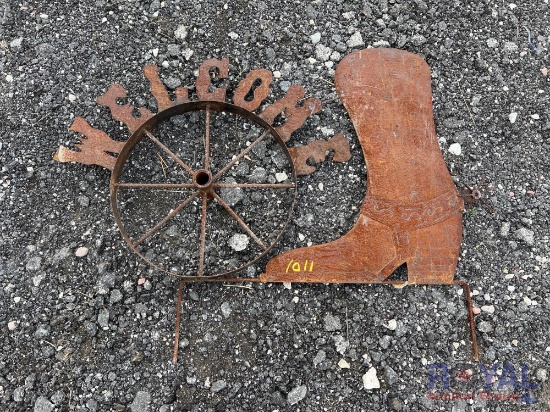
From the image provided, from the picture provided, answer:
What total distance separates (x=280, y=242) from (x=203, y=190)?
0.51 meters

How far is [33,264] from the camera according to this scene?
2479 millimetres

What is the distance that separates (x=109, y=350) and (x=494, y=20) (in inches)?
117

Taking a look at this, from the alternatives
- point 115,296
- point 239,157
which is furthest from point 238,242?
point 115,296

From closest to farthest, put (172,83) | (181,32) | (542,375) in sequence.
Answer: (542,375) < (172,83) < (181,32)

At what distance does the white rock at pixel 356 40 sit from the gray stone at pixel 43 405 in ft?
8.40

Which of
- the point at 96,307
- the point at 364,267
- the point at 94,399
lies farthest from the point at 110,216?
the point at 364,267

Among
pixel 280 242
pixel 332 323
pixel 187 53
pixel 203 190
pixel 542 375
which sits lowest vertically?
pixel 542 375

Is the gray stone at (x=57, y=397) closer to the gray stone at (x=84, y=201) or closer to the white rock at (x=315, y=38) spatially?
the gray stone at (x=84, y=201)

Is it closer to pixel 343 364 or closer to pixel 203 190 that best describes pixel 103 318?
pixel 203 190

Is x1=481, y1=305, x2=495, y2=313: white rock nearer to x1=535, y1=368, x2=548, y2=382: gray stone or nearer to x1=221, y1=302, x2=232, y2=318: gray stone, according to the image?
x1=535, y1=368, x2=548, y2=382: gray stone

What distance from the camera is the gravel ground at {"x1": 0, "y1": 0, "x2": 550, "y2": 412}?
7.71ft

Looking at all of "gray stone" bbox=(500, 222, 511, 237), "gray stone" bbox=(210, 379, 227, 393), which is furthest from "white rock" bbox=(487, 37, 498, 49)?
"gray stone" bbox=(210, 379, 227, 393)

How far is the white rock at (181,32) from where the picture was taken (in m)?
2.80

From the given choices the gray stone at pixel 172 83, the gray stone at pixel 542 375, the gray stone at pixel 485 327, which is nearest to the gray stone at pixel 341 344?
the gray stone at pixel 485 327
